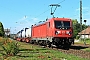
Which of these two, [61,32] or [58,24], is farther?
[58,24]

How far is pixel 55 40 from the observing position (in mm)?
27641

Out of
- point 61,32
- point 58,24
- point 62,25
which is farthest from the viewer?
point 58,24

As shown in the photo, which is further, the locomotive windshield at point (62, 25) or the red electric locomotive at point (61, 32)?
the locomotive windshield at point (62, 25)

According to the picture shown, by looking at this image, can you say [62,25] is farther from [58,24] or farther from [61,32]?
[61,32]

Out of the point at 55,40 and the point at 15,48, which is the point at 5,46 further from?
the point at 55,40

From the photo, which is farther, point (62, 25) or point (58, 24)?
point (58, 24)

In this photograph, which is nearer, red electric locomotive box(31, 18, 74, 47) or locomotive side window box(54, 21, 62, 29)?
red electric locomotive box(31, 18, 74, 47)

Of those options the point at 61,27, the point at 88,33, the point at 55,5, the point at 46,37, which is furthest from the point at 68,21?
the point at 88,33

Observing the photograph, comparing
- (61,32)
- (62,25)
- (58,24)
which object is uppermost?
(58,24)

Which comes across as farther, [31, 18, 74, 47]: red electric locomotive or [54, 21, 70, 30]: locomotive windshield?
[54, 21, 70, 30]: locomotive windshield

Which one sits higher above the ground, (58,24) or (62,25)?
(58,24)

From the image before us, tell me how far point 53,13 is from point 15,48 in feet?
86.3

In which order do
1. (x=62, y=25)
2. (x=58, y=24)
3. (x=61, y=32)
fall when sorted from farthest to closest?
(x=58, y=24)
(x=62, y=25)
(x=61, y=32)

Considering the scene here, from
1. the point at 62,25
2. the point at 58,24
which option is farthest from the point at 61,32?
the point at 58,24
